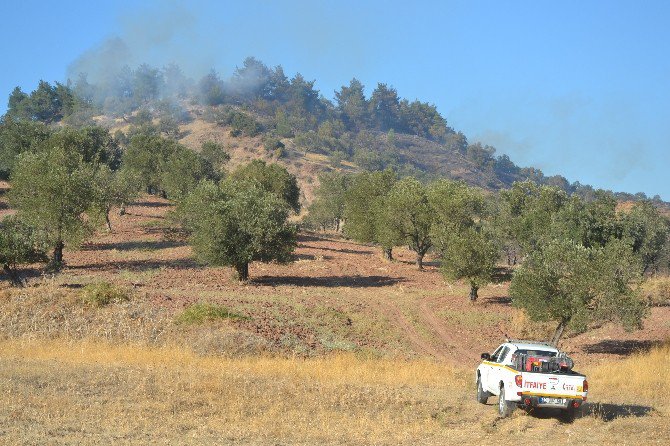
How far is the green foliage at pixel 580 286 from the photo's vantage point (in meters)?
35.4

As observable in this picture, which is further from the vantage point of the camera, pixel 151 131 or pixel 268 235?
pixel 151 131

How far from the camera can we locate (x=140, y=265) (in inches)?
2179

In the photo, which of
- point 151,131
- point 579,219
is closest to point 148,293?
point 579,219

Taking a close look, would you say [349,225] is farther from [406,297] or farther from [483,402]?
[483,402]

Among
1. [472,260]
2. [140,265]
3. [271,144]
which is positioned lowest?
[140,265]

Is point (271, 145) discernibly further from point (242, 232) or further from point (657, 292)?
point (657, 292)

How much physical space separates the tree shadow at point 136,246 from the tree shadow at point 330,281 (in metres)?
13.5

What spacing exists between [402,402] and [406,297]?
31.2 metres

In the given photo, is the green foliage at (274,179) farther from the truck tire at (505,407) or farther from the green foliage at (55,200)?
the truck tire at (505,407)

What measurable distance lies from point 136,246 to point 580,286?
42.3 metres

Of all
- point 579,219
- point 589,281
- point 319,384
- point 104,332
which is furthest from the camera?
point 579,219

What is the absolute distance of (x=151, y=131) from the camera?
18162 cm

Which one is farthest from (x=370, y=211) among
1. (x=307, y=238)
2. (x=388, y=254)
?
(x=307, y=238)

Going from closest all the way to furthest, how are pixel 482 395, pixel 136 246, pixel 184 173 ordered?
pixel 482 395 → pixel 136 246 → pixel 184 173
